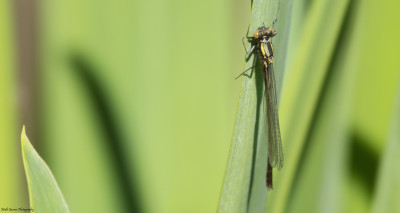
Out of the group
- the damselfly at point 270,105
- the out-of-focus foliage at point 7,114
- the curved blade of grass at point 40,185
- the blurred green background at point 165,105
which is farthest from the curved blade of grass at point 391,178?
the out-of-focus foliage at point 7,114

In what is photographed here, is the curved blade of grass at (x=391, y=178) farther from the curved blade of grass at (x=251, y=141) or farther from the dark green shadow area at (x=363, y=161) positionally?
the curved blade of grass at (x=251, y=141)

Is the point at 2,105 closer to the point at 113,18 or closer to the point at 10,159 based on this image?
the point at 10,159

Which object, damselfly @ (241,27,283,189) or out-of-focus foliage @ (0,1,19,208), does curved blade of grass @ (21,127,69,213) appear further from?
damselfly @ (241,27,283,189)

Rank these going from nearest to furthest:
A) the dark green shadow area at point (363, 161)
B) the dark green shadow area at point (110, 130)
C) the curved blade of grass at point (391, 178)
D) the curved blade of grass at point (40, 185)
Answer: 1. the curved blade of grass at point (40, 185)
2. the curved blade of grass at point (391, 178)
3. the dark green shadow area at point (110, 130)
4. the dark green shadow area at point (363, 161)

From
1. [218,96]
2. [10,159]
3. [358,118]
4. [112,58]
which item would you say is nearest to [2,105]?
[10,159]

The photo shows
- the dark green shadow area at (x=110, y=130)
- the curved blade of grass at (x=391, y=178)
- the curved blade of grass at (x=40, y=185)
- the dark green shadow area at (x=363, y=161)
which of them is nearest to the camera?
the curved blade of grass at (x=40, y=185)

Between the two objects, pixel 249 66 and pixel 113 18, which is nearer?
pixel 249 66
